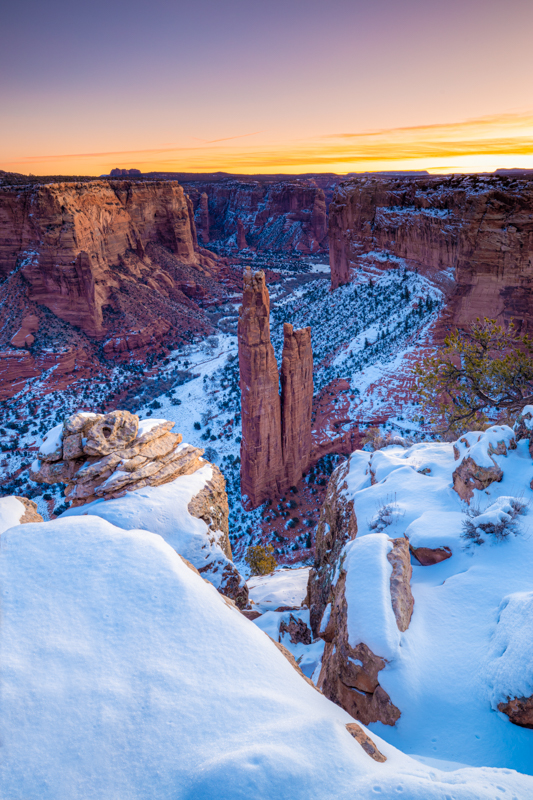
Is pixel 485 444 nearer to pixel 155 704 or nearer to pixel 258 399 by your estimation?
pixel 155 704

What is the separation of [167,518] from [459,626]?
8.12 meters

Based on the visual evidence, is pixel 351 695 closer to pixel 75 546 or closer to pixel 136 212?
pixel 75 546

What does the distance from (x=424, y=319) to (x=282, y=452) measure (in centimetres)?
1977

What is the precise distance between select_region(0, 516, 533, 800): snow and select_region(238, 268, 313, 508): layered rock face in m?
18.4

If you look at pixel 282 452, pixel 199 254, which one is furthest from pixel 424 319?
pixel 199 254

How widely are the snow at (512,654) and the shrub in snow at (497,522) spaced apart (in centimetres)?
190

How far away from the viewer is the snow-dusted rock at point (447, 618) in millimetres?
5363

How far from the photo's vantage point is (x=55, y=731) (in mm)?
4895

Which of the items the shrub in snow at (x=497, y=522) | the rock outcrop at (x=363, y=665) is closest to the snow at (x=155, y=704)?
the rock outcrop at (x=363, y=665)

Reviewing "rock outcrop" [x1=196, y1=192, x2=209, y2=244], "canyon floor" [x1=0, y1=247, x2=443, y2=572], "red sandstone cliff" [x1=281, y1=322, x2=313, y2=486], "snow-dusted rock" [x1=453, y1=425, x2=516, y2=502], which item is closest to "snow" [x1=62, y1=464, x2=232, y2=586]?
"snow-dusted rock" [x1=453, y1=425, x2=516, y2=502]

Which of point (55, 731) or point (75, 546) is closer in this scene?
point (55, 731)

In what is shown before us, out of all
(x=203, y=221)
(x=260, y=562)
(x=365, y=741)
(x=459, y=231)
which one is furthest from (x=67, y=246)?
(x=203, y=221)

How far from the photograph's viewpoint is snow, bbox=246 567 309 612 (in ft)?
53.2

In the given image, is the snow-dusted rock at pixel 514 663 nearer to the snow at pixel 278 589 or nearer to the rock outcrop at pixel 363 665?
the rock outcrop at pixel 363 665
